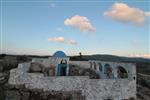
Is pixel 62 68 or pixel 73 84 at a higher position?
pixel 62 68

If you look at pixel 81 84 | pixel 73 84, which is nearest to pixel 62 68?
pixel 73 84

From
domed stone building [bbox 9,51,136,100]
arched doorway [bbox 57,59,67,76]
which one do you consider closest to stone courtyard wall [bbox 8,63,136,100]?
domed stone building [bbox 9,51,136,100]

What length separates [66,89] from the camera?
1620 cm

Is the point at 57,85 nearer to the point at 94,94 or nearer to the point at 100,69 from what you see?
the point at 94,94

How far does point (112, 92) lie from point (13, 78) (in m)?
8.95

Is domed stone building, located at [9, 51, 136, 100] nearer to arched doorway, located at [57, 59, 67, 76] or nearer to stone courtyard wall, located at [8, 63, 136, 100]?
stone courtyard wall, located at [8, 63, 136, 100]

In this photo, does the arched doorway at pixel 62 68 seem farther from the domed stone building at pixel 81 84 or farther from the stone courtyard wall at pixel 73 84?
the stone courtyard wall at pixel 73 84

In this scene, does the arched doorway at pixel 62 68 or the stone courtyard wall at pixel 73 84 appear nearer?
the stone courtyard wall at pixel 73 84

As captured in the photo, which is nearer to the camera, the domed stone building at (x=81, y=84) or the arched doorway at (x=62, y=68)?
the domed stone building at (x=81, y=84)

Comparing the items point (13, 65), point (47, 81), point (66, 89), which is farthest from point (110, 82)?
point (13, 65)

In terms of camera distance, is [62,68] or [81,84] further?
[62,68]

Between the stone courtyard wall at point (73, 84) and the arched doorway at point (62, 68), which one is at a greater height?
the arched doorway at point (62, 68)

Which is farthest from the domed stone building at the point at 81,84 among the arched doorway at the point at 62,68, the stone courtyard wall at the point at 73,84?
the arched doorway at the point at 62,68

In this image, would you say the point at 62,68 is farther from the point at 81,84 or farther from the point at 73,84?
the point at 81,84
